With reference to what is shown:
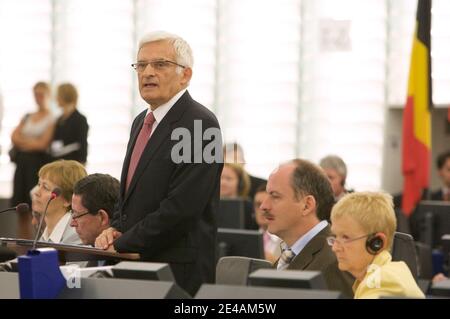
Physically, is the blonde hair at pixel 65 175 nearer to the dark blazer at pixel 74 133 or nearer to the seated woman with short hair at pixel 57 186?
the seated woman with short hair at pixel 57 186

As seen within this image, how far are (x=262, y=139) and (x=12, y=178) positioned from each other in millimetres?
2319

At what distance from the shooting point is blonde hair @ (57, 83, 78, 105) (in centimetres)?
895

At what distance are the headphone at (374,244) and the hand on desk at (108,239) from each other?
0.91 m

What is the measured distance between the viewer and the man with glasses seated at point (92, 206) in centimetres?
405

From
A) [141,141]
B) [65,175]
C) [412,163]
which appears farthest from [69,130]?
[141,141]

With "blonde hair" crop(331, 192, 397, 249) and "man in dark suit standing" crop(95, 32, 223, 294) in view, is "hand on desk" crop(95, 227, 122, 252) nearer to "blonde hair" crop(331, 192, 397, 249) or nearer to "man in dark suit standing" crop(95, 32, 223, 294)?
"man in dark suit standing" crop(95, 32, 223, 294)

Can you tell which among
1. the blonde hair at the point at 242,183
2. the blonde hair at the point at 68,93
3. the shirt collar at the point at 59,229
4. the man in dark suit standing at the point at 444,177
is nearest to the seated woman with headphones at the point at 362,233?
the shirt collar at the point at 59,229

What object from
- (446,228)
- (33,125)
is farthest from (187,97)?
(33,125)

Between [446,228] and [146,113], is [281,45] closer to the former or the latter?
[446,228]

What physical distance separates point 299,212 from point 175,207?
0.41m

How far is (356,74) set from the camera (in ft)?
32.8

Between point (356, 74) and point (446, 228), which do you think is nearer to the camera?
point (446, 228)
